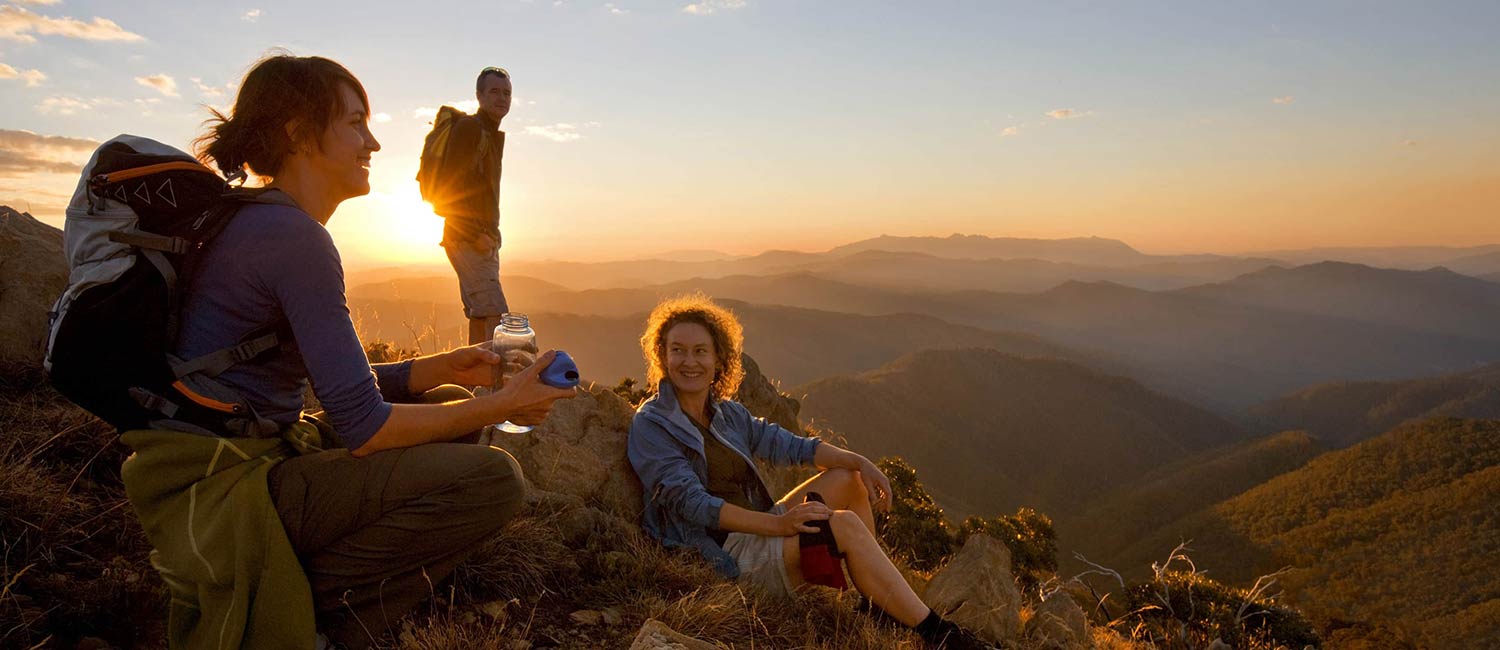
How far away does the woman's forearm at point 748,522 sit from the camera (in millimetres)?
3555

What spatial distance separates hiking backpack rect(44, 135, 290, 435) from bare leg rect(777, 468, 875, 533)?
2929 mm

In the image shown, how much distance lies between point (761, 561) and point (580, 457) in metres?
1.45

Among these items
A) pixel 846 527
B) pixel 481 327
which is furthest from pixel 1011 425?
pixel 846 527

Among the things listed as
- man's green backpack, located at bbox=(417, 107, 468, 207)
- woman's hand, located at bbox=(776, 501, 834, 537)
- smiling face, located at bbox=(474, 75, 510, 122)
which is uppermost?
smiling face, located at bbox=(474, 75, 510, 122)

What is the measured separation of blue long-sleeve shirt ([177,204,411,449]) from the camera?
201 cm

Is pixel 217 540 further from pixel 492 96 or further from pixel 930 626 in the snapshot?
pixel 492 96

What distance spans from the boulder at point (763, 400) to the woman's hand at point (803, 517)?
457 centimetres

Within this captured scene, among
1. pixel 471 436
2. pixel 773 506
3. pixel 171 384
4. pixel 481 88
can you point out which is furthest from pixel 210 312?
pixel 481 88

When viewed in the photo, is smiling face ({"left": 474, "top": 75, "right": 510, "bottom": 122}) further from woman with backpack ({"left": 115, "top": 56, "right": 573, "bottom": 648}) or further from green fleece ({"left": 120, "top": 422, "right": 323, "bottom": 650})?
green fleece ({"left": 120, "top": 422, "right": 323, "bottom": 650})

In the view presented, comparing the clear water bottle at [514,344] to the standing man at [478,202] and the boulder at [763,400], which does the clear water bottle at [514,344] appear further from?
the boulder at [763,400]

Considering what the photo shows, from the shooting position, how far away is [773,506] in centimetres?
423

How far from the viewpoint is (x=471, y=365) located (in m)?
2.96

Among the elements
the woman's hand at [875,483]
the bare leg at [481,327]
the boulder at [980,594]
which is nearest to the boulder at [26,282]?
the bare leg at [481,327]

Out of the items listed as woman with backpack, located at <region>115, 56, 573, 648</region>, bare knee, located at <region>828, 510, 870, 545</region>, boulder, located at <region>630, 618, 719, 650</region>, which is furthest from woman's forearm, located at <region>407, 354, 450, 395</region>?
bare knee, located at <region>828, 510, 870, 545</region>
